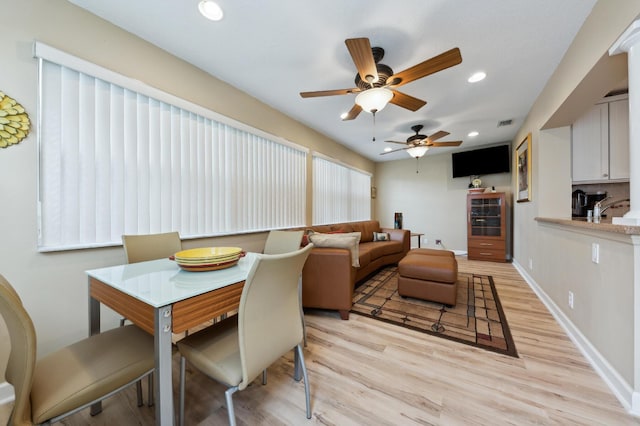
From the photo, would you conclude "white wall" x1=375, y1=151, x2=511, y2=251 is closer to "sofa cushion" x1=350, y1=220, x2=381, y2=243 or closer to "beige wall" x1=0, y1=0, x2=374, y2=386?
"sofa cushion" x1=350, y1=220, x2=381, y2=243

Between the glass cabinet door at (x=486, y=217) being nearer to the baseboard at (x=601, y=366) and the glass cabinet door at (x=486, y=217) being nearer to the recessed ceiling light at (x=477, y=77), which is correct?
the baseboard at (x=601, y=366)

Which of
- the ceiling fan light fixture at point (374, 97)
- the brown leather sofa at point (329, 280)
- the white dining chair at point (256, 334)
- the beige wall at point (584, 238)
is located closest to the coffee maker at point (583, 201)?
the beige wall at point (584, 238)

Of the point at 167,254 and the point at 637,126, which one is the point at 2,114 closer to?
the point at 167,254

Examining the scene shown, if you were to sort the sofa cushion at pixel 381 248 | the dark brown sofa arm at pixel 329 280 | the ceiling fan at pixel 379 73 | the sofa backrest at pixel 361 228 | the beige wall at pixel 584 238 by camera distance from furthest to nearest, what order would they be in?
the sofa backrest at pixel 361 228 → the sofa cushion at pixel 381 248 → the dark brown sofa arm at pixel 329 280 → the ceiling fan at pixel 379 73 → the beige wall at pixel 584 238

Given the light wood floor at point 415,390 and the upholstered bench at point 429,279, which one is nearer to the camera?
the light wood floor at point 415,390

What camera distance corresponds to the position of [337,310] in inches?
93.4

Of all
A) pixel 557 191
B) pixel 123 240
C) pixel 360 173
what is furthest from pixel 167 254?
pixel 360 173

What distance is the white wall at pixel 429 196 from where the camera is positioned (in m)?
5.43

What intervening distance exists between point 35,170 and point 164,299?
1453 mm

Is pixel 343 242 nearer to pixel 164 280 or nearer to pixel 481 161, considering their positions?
pixel 164 280

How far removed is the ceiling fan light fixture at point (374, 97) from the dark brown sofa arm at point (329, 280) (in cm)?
140

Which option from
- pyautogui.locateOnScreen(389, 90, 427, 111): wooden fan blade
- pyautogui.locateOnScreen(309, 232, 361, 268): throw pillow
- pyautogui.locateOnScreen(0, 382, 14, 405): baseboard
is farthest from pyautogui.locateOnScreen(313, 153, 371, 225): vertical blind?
pyautogui.locateOnScreen(0, 382, 14, 405): baseboard

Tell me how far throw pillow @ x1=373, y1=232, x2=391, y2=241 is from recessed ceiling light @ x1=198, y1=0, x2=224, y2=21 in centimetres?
400

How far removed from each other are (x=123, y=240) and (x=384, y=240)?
402 cm
